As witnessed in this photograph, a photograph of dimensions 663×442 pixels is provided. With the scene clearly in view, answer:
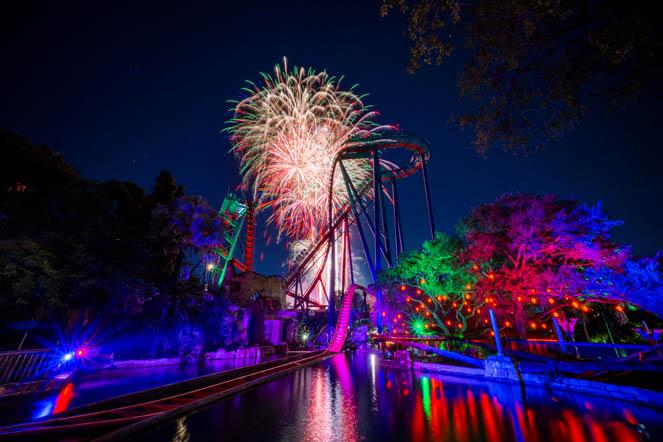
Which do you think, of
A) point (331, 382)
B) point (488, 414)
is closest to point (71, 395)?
point (331, 382)

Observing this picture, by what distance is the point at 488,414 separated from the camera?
4918 millimetres

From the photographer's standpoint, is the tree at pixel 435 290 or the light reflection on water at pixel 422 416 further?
the tree at pixel 435 290

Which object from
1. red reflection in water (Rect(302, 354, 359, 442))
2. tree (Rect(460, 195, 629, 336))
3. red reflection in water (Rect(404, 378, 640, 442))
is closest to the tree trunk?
tree (Rect(460, 195, 629, 336))

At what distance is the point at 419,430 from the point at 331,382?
5.09 meters

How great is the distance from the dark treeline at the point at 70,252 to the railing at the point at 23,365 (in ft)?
12.6

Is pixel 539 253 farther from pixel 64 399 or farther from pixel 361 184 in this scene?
pixel 361 184

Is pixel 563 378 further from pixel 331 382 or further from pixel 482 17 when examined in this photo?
pixel 482 17

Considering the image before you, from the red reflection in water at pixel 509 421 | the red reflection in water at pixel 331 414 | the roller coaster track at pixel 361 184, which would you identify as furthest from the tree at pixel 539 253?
the roller coaster track at pixel 361 184

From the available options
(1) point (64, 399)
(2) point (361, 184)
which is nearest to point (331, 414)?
(1) point (64, 399)

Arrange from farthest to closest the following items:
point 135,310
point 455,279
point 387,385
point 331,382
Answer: point 455,279, point 135,310, point 331,382, point 387,385

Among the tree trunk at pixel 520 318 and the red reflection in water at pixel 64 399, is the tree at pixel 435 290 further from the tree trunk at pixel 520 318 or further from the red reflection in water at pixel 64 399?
the red reflection in water at pixel 64 399

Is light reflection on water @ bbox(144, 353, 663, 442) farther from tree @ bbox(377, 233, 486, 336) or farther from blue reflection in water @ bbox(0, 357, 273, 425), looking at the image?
tree @ bbox(377, 233, 486, 336)

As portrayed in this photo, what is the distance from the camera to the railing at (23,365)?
718cm

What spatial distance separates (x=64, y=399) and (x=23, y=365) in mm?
2457
